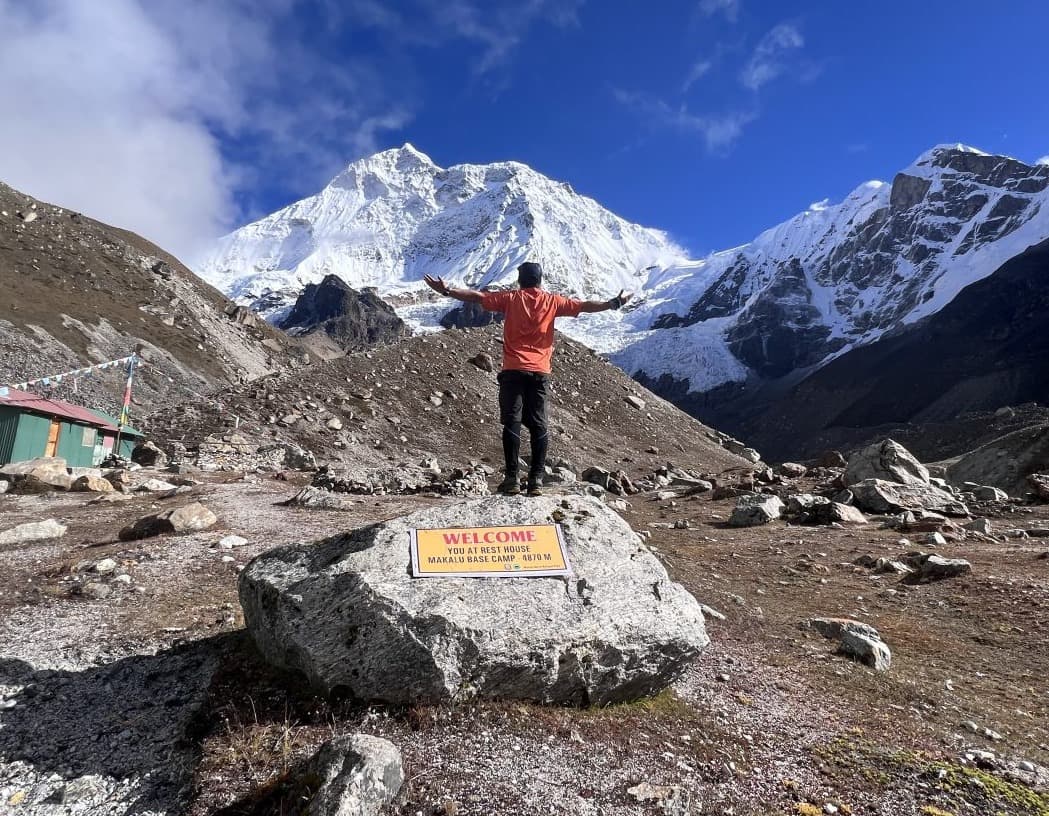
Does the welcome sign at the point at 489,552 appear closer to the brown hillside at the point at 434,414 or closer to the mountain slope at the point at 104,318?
the brown hillside at the point at 434,414

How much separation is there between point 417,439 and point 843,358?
122 metres

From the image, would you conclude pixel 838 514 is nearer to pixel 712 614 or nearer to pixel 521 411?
pixel 712 614

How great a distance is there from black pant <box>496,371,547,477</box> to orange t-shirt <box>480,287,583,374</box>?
0.42ft

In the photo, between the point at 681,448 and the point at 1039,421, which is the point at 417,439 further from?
the point at 1039,421

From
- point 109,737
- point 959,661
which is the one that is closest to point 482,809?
point 109,737

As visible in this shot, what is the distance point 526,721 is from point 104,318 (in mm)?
52251

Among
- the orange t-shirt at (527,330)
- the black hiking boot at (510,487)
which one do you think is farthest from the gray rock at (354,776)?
the orange t-shirt at (527,330)

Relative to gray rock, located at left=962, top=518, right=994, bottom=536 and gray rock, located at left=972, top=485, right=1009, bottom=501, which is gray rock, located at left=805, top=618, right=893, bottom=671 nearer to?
gray rock, located at left=962, top=518, right=994, bottom=536

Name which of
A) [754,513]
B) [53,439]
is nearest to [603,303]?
[754,513]

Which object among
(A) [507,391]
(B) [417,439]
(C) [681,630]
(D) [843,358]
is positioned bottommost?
(C) [681,630]

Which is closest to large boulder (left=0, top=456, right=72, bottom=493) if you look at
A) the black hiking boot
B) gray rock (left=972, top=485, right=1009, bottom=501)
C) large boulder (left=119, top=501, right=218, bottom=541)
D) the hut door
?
large boulder (left=119, top=501, right=218, bottom=541)

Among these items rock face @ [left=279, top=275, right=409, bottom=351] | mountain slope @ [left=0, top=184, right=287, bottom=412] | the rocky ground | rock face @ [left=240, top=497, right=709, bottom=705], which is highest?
rock face @ [left=279, top=275, right=409, bottom=351]

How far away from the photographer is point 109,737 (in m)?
4.04

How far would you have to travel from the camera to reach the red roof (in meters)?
21.0
